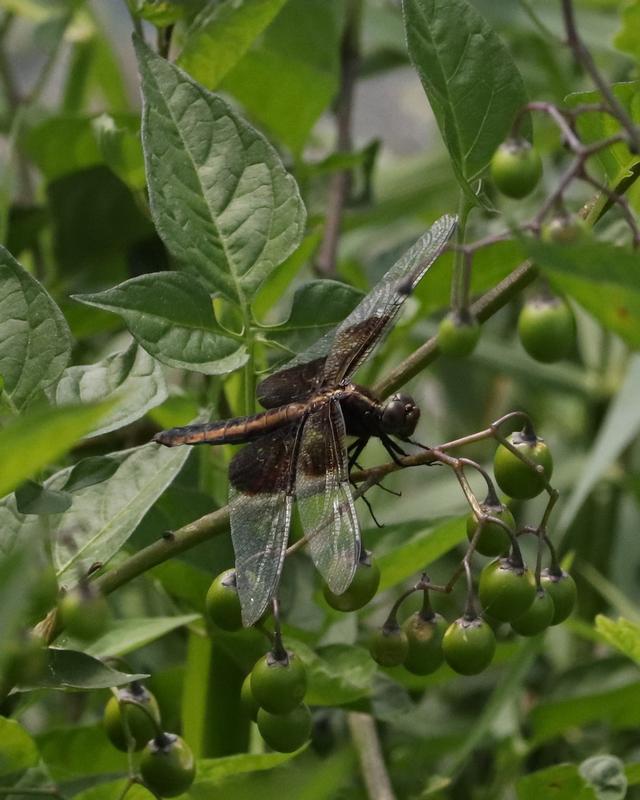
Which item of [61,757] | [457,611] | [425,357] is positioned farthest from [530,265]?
[457,611]

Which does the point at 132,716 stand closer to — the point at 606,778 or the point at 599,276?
the point at 606,778

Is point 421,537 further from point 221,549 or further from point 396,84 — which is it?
point 396,84

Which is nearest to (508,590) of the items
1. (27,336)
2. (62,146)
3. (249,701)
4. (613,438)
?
(249,701)

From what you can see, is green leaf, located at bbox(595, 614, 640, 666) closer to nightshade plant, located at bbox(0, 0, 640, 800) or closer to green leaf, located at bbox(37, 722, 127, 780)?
nightshade plant, located at bbox(0, 0, 640, 800)

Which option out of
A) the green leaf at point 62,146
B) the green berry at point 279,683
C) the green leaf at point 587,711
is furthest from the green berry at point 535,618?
the green leaf at point 62,146

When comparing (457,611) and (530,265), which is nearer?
(530,265)

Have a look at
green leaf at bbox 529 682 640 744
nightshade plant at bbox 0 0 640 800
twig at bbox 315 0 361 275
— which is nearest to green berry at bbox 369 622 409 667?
nightshade plant at bbox 0 0 640 800
